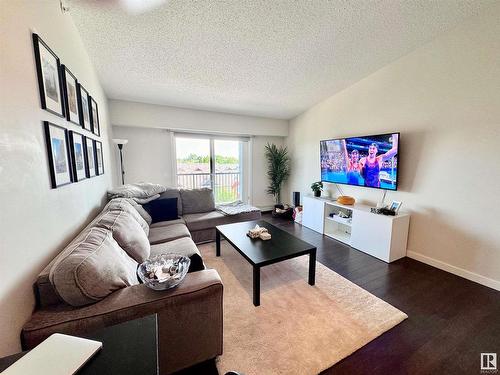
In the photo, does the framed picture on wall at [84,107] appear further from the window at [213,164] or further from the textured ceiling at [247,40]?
the window at [213,164]

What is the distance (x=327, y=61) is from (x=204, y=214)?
275 centimetres

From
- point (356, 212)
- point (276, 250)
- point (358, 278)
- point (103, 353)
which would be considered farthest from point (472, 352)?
point (103, 353)

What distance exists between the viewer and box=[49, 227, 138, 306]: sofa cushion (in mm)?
935

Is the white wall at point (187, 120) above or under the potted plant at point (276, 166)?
above

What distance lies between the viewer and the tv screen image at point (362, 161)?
2.72 m

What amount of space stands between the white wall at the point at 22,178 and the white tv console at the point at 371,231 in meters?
3.16

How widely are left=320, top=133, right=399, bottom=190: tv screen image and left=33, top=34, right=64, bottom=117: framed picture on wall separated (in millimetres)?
3358

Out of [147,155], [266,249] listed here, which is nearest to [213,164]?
[147,155]

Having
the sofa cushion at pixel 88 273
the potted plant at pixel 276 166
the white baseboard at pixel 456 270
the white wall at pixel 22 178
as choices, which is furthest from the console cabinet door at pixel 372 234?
the white wall at pixel 22 178

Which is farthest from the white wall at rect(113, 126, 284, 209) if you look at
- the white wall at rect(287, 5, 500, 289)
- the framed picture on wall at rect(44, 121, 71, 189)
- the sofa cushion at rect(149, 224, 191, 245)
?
the white wall at rect(287, 5, 500, 289)

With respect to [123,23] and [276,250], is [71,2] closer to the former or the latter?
[123,23]

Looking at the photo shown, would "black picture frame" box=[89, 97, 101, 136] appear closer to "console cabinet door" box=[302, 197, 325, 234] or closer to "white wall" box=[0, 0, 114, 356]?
"white wall" box=[0, 0, 114, 356]

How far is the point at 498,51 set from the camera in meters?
1.93

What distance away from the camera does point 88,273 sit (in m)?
0.97
